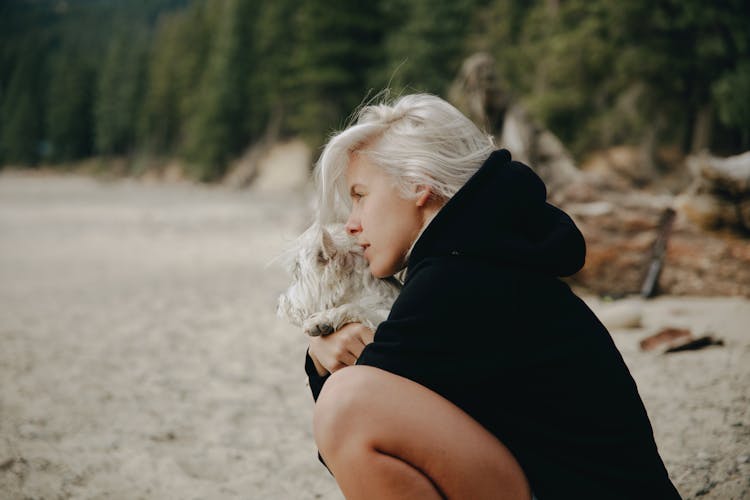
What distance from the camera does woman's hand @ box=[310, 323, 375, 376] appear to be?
1838mm

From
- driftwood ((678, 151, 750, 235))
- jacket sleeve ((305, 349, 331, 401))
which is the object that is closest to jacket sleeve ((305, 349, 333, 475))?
jacket sleeve ((305, 349, 331, 401))

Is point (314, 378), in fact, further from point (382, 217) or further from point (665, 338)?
point (665, 338)

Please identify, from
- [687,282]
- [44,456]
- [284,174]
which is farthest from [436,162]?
[284,174]

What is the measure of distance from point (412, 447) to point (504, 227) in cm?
64

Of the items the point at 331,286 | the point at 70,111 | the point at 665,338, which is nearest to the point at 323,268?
the point at 331,286

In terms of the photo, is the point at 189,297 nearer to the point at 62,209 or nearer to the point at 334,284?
the point at 334,284

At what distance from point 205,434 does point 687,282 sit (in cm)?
502

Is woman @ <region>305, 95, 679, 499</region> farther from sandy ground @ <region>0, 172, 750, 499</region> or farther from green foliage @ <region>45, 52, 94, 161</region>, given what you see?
green foliage @ <region>45, 52, 94, 161</region>

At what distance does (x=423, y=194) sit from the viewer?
1.73 m

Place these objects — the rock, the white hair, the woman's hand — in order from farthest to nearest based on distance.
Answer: the rock → the woman's hand → the white hair

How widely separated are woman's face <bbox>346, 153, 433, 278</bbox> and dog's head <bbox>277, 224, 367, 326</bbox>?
9cm

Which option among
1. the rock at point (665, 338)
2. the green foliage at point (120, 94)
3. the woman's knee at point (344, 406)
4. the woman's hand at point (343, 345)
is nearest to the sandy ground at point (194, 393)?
the rock at point (665, 338)

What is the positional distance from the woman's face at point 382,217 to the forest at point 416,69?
53 cm

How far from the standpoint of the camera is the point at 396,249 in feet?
6.02
